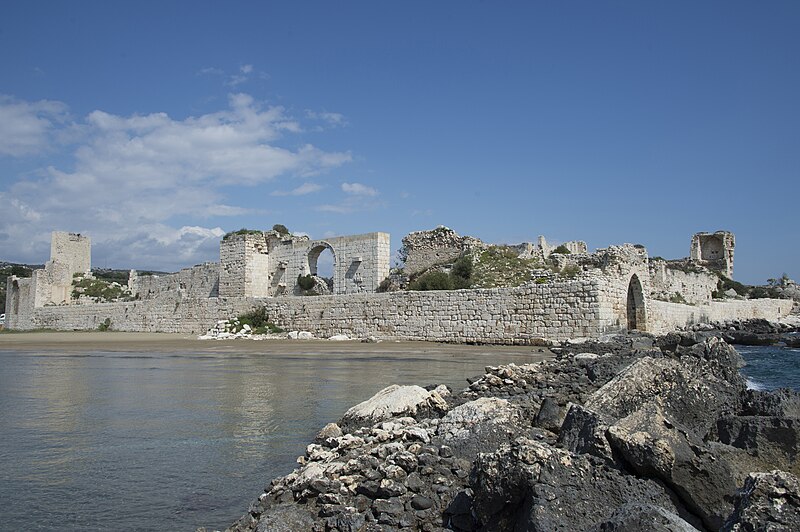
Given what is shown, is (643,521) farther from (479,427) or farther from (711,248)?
(711,248)

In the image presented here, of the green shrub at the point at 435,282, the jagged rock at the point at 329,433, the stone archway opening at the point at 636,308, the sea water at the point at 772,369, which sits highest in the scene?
the green shrub at the point at 435,282

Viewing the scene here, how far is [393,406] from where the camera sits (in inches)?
253

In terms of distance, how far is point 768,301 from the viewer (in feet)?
140

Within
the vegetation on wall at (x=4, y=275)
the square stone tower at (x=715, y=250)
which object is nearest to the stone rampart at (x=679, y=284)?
the square stone tower at (x=715, y=250)

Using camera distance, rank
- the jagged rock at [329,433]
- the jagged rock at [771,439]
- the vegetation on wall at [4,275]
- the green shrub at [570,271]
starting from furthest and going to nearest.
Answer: the vegetation on wall at [4,275] < the green shrub at [570,271] < the jagged rock at [329,433] < the jagged rock at [771,439]

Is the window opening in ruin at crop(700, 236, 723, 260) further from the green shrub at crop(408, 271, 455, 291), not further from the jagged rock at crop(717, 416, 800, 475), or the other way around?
the jagged rock at crop(717, 416, 800, 475)

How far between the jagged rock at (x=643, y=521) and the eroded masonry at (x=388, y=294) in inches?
602

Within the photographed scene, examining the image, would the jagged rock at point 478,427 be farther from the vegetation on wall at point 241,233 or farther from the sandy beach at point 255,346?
the vegetation on wall at point 241,233

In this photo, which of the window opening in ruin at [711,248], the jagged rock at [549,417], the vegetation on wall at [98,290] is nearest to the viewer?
the jagged rock at [549,417]

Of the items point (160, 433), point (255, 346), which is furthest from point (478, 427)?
point (255, 346)

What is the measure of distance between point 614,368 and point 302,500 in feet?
19.4

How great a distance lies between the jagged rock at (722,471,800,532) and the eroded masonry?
15091 mm

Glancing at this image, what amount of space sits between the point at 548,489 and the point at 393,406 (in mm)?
3281

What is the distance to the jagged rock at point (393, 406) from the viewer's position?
630cm
